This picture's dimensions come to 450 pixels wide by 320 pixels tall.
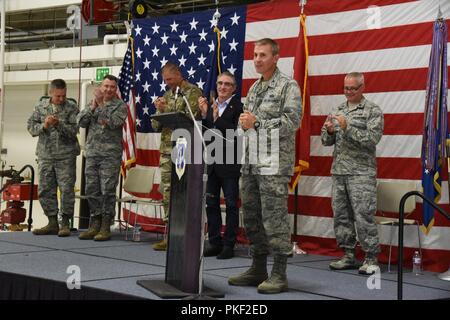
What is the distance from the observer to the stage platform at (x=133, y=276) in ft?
13.9

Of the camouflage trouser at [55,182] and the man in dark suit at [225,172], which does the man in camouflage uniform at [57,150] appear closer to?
the camouflage trouser at [55,182]

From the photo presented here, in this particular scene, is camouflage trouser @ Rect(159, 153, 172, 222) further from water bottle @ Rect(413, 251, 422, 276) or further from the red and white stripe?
water bottle @ Rect(413, 251, 422, 276)

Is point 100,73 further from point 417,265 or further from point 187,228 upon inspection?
point 187,228

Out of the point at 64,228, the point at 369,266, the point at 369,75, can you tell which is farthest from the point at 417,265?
the point at 64,228

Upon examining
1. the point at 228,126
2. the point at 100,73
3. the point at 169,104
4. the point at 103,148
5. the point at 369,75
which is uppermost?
Answer: the point at 100,73

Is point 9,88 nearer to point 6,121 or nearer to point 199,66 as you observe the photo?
point 6,121

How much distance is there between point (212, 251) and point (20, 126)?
8977 millimetres

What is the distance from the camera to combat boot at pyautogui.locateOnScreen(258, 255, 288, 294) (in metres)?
4.19

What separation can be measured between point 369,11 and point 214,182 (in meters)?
2.21

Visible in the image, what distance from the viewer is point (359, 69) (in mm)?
6160

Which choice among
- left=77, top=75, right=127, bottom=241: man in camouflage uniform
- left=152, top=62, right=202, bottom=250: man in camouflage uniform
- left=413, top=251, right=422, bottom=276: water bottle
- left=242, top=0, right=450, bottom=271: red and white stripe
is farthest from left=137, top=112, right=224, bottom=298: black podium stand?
left=77, top=75, right=127, bottom=241: man in camouflage uniform

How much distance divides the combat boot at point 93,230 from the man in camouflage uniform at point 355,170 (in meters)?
2.75

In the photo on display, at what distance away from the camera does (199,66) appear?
737 centimetres

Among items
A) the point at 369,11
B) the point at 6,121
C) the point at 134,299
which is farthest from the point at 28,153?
the point at 134,299
